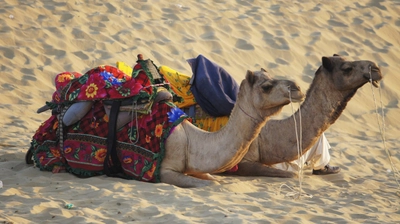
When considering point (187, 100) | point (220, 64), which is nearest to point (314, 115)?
point (187, 100)

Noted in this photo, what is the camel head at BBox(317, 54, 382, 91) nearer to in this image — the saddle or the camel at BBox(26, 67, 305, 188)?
the camel at BBox(26, 67, 305, 188)

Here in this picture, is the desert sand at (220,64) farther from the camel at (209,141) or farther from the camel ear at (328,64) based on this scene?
the camel ear at (328,64)

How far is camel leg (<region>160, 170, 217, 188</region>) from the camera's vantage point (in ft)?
24.5

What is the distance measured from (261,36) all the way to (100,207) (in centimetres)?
865

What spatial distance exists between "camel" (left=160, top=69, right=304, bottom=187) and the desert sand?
221mm

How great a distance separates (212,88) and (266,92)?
1144 mm

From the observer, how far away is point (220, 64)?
13266 millimetres

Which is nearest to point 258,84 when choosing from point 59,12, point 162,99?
point 162,99

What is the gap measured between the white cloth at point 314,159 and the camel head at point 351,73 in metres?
0.88

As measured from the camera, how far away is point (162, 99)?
25.2ft

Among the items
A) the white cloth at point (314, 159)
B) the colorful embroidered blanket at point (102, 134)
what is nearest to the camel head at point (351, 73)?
the white cloth at point (314, 159)

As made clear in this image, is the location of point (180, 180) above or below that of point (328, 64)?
below

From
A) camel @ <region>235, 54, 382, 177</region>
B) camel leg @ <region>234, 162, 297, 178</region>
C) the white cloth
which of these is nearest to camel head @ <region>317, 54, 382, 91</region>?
camel @ <region>235, 54, 382, 177</region>

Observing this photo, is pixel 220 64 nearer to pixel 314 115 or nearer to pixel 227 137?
pixel 314 115
